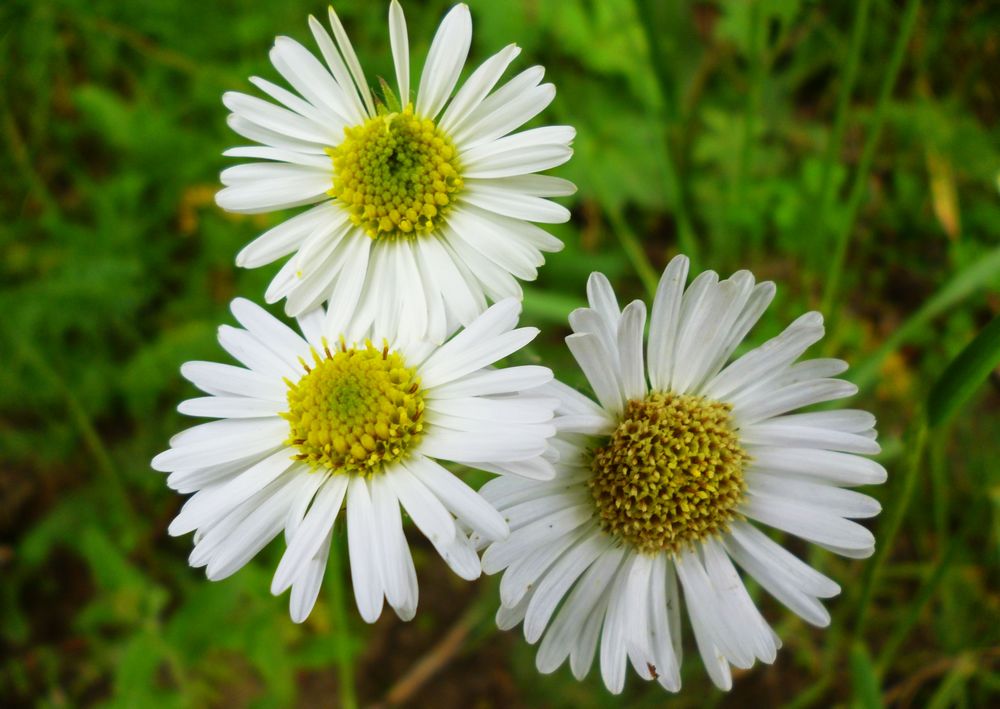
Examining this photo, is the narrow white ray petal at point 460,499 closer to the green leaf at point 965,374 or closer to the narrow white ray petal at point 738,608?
the narrow white ray petal at point 738,608

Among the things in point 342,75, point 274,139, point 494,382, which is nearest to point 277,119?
point 274,139

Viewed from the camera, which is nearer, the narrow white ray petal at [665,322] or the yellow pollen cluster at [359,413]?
the narrow white ray petal at [665,322]

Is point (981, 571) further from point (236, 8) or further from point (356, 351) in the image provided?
point (236, 8)

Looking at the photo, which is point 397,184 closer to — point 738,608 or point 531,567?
point 531,567

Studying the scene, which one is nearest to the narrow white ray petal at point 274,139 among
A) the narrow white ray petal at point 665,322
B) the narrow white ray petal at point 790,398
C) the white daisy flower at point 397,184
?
the white daisy flower at point 397,184

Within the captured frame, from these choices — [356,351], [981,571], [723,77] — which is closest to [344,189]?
[356,351]

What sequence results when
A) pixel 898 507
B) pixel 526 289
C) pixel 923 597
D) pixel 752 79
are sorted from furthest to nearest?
pixel 526 289
pixel 752 79
pixel 923 597
pixel 898 507
